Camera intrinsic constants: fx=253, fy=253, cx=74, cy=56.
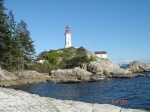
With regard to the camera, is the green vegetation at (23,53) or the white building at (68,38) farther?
the white building at (68,38)

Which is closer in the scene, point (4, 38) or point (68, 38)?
point (4, 38)

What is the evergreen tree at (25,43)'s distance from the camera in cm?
8300

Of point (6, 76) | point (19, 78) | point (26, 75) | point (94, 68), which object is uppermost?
point (94, 68)

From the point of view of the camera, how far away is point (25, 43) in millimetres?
83500

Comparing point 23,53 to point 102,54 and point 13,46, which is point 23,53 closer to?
point 13,46

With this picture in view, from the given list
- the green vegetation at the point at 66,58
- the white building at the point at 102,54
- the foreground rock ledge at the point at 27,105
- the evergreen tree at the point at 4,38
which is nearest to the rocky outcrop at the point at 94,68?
the green vegetation at the point at 66,58

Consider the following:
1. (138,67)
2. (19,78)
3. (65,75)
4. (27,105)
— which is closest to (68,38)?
(138,67)

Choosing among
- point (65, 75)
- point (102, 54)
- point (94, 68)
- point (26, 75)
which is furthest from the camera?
point (102, 54)

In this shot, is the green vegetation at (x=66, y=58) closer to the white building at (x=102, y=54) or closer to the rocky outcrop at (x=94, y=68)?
the rocky outcrop at (x=94, y=68)

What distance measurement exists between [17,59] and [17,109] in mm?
66672

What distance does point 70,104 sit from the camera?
491 inches

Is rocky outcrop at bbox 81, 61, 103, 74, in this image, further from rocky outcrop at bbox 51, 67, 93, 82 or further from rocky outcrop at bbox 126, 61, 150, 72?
rocky outcrop at bbox 126, 61, 150, 72

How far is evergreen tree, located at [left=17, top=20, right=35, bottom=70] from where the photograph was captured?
272 feet

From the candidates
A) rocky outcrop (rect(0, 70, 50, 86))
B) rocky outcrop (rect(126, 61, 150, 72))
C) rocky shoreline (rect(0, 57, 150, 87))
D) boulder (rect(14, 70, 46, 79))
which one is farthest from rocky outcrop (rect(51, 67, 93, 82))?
rocky outcrop (rect(126, 61, 150, 72))
